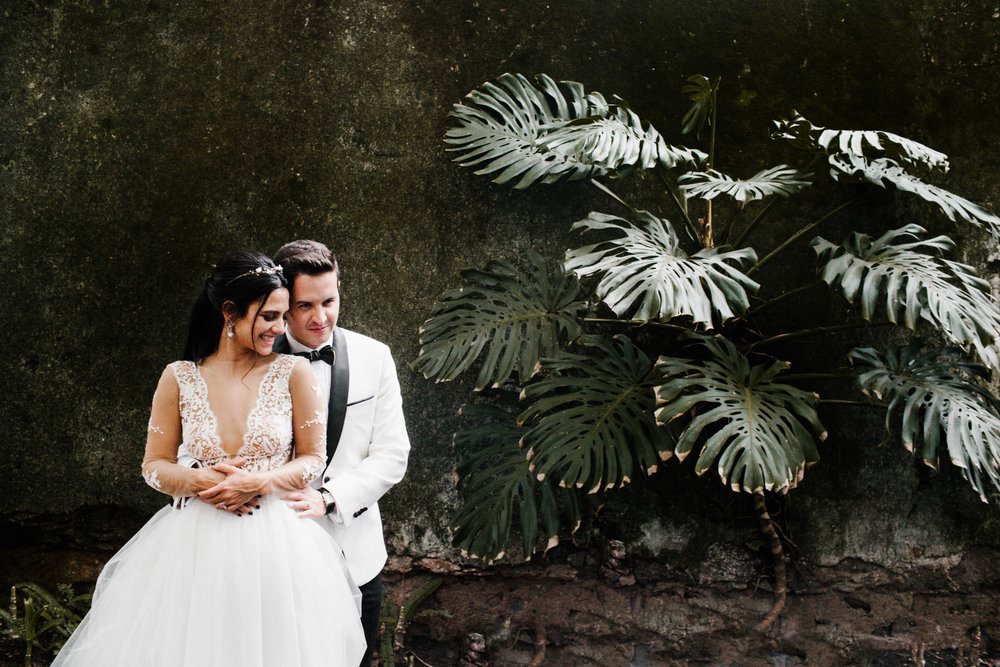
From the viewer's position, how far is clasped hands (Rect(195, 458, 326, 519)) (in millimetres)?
1468

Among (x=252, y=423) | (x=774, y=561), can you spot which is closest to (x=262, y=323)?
(x=252, y=423)

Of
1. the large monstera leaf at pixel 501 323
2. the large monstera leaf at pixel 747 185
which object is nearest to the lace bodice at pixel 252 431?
the large monstera leaf at pixel 501 323

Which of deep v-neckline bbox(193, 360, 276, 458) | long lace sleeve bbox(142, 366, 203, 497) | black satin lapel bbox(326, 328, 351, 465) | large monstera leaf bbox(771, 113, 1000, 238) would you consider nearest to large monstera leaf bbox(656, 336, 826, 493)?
large monstera leaf bbox(771, 113, 1000, 238)

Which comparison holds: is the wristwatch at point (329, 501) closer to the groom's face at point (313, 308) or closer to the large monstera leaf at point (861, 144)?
the groom's face at point (313, 308)

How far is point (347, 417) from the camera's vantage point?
1.76 m

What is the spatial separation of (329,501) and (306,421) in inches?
8.2

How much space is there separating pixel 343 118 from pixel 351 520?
159 centimetres

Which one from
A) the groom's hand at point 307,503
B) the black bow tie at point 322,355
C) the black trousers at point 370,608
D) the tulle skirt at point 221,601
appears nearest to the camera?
the tulle skirt at point 221,601

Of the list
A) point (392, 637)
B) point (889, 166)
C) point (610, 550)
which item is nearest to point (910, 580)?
point (610, 550)

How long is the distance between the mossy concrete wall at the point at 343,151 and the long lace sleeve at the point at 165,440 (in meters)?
1.13

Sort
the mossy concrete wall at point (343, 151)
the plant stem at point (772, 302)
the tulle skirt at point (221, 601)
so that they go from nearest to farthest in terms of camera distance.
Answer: the tulle skirt at point (221, 601) < the plant stem at point (772, 302) < the mossy concrete wall at point (343, 151)

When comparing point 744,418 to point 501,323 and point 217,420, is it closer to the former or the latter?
point 501,323

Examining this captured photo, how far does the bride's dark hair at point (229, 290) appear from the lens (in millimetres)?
1500

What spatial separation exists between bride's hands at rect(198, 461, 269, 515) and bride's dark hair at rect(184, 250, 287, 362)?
27 cm
